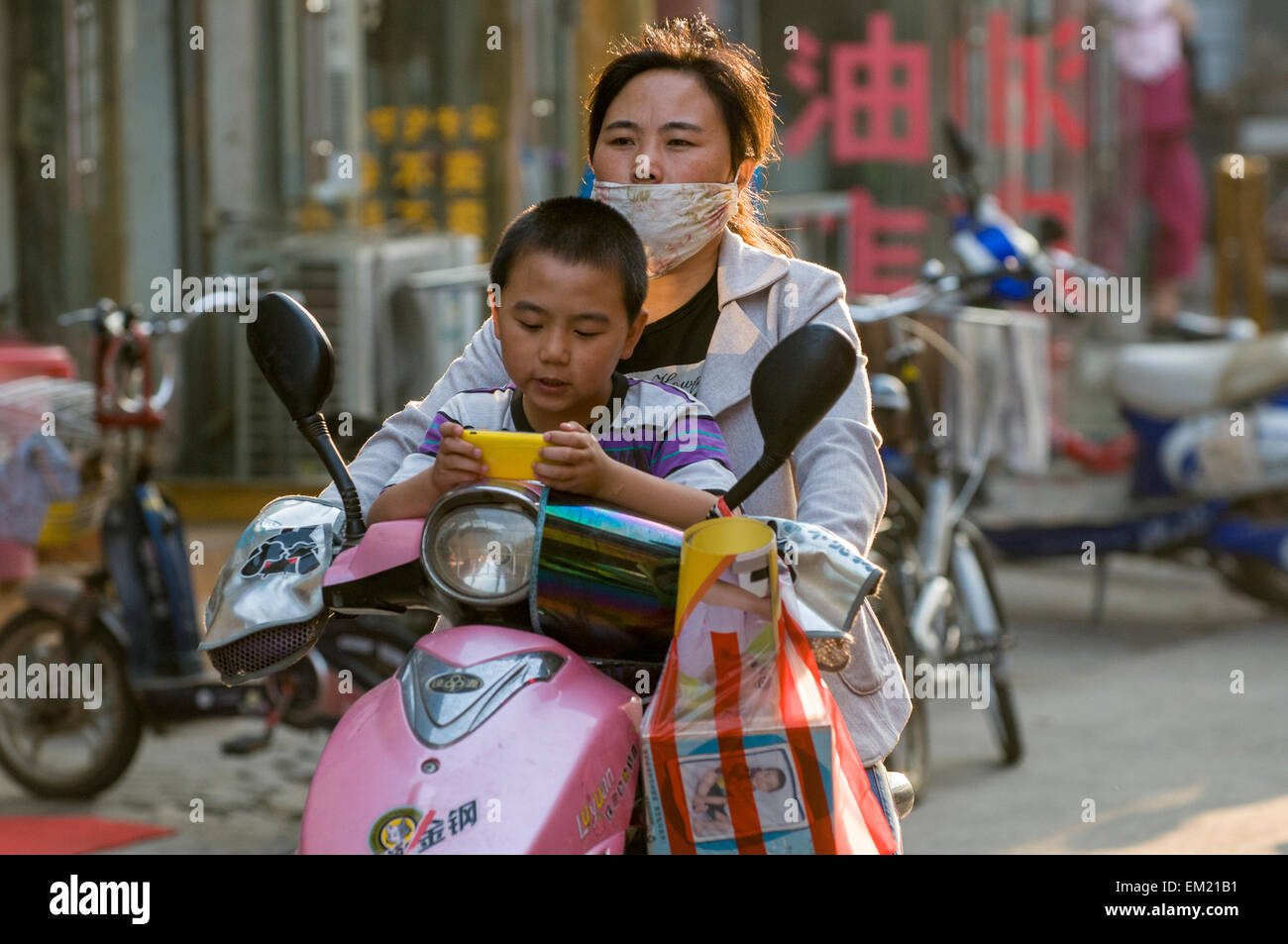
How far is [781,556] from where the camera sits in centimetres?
183

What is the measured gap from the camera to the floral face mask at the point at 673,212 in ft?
8.17

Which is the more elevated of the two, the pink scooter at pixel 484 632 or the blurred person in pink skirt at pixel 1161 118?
the blurred person in pink skirt at pixel 1161 118

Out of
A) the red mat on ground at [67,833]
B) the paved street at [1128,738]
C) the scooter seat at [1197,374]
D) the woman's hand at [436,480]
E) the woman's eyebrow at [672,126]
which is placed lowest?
the paved street at [1128,738]

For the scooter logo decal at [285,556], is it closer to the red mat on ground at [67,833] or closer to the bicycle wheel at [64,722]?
the red mat on ground at [67,833]

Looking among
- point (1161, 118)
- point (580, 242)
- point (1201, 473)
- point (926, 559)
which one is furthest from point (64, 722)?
point (1161, 118)

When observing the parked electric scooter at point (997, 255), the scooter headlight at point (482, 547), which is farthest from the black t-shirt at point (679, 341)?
the parked electric scooter at point (997, 255)

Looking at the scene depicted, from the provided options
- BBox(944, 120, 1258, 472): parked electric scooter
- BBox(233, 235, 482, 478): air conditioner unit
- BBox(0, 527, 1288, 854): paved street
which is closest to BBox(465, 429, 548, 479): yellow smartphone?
BBox(0, 527, 1288, 854): paved street

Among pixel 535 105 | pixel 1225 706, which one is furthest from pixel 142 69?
pixel 1225 706

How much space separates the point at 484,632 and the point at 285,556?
1.03 feet

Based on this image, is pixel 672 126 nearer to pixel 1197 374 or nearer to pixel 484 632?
pixel 484 632

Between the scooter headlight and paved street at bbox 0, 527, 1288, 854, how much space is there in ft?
9.96

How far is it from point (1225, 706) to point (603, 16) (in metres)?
5.63

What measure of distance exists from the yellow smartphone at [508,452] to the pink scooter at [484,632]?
0.10 ft
